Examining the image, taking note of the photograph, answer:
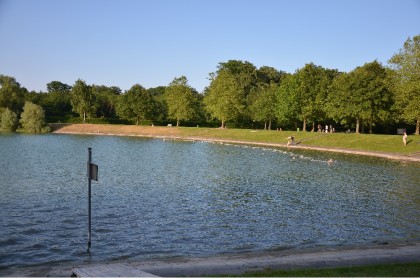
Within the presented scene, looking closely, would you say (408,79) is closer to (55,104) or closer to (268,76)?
(268,76)

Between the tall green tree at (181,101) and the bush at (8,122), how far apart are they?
1546 inches

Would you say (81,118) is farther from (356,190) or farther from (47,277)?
(47,277)

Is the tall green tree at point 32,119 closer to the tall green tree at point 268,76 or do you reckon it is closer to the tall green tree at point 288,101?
the tall green tree at point 288,101

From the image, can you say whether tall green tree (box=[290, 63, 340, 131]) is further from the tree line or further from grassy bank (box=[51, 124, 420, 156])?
grassy bank (box=[51, 124, 420, 156])

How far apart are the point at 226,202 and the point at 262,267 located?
38.7 feet

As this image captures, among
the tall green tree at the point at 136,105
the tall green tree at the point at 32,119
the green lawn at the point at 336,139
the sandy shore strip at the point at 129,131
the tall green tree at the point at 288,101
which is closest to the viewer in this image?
the green lawn at the point at 336,139

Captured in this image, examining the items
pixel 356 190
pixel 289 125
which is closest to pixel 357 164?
pixel 356 190

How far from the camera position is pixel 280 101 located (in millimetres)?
93812

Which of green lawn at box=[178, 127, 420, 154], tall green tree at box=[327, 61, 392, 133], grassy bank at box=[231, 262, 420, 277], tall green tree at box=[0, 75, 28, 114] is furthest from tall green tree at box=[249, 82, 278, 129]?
grassy bank at box=[231, 262, 420, 277]

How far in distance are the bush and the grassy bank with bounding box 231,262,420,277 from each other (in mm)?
103772

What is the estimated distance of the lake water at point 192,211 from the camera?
52.2 feet

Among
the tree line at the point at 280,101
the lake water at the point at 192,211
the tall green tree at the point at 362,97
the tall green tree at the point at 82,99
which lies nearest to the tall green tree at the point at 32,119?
the tree line at the point at 280,101

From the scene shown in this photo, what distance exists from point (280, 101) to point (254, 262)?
272ft

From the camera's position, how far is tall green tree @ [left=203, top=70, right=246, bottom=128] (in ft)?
335
